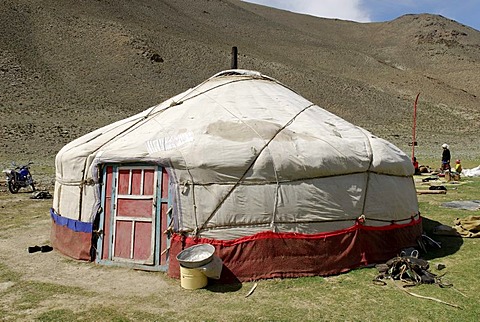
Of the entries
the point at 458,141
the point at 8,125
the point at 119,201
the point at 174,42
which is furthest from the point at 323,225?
the point at 174,42

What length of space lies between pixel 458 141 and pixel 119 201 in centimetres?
3937

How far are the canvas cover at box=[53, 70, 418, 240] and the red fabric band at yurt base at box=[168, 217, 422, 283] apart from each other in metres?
0.11

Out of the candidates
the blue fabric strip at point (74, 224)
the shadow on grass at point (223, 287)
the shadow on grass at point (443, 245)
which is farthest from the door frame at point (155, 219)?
the shadow on grass at point (443, 245)

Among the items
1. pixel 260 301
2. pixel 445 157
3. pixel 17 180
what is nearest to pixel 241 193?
pixel 260 301

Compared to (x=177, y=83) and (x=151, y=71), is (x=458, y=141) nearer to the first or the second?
(x=177, y=83)

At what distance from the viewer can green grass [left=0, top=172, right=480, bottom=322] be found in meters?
4.61

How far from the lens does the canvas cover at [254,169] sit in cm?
564

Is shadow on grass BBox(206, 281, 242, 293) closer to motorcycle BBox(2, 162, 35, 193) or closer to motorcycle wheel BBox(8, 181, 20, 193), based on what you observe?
motorcycle BBox(2, 162, 35, 193)

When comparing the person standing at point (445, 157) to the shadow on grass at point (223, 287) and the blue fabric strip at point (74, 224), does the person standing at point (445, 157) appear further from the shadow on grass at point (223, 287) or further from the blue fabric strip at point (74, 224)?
the blue fabric strip at point (74, 224)

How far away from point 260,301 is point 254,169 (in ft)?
5.20

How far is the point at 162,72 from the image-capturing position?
46.2 metres

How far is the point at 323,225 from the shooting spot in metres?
5.83

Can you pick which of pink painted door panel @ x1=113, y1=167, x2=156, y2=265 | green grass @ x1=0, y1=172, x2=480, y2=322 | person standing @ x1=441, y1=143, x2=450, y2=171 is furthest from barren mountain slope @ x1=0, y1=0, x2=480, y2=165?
green grass @ x1=0, y1=172, x2=480, y2=322

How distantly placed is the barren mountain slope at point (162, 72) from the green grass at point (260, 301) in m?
18.1
